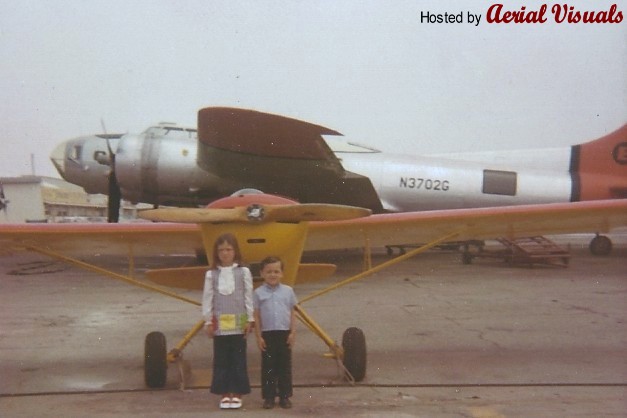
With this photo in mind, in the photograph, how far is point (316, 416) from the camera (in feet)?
11.6

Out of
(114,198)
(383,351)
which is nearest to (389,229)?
(383,351)

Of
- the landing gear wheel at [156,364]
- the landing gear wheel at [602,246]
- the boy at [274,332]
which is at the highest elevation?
the boy at [274,332]

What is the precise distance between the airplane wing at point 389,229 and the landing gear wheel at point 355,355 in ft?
3.00

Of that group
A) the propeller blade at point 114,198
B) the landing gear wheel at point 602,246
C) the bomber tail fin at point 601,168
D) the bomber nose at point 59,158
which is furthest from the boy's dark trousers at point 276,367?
the landing gear wheel at point 602,246

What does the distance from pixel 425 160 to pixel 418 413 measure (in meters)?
11.4

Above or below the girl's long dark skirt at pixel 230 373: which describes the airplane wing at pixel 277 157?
above

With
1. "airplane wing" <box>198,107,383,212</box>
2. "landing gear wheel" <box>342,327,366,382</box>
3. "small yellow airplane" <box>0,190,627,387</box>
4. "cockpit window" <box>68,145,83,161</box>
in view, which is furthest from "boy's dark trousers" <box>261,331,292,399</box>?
"cockpit window" <box>68,145,83,161</box>

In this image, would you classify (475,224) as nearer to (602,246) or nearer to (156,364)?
(156,364)

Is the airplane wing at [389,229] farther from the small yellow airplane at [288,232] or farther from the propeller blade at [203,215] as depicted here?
the propeller blade at [203,215]

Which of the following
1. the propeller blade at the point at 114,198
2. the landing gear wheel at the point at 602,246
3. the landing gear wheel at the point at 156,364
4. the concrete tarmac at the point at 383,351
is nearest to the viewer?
the concrete tarmac at the point at 383,351

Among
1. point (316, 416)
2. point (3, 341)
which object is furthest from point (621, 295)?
point (3, 341)

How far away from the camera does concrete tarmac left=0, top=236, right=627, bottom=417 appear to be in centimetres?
382

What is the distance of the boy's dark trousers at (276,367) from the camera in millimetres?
3705

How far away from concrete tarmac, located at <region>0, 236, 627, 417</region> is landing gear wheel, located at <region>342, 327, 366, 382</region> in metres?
0.10
